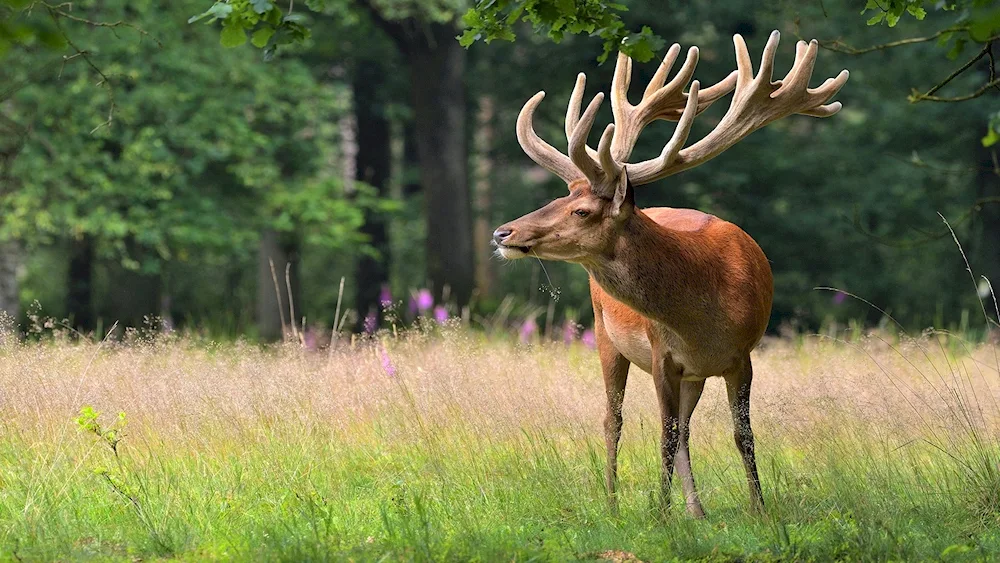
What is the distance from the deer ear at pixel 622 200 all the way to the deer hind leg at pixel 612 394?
108 cm

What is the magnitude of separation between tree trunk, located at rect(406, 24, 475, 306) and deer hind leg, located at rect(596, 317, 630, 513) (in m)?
11.3

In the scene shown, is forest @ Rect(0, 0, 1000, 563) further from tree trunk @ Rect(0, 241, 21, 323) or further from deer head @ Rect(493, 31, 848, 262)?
tree trunk @ Rect(0, 241, 21, 323)

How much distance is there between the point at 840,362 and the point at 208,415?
14.2 feet

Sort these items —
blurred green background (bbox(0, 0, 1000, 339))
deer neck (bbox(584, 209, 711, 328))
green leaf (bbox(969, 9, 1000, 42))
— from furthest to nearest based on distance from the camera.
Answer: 1. blurred green background (bbox(0, 0, 1000, 339))
2. deer neck (bbox(584, 209, 711, 328))
3. green leaf (bbox(969, 9, 1000, 42))

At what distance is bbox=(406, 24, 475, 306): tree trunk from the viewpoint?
60.5 ft

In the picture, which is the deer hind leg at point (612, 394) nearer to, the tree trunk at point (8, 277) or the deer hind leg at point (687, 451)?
the deer hind leg at point (687, 451)

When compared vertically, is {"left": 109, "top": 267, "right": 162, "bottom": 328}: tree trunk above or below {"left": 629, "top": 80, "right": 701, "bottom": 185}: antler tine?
below

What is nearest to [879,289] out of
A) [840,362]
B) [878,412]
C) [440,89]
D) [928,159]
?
[928,159]

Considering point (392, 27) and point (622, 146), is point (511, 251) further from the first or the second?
point (392, 27)

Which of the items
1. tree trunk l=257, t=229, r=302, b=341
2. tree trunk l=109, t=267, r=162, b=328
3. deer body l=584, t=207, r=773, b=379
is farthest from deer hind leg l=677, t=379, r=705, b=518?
tree trunk l=257, t=229, r=302, b=341

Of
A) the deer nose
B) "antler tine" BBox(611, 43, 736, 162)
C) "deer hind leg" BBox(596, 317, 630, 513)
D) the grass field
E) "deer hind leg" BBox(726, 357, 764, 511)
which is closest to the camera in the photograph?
the grass field

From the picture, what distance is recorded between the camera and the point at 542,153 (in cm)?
657

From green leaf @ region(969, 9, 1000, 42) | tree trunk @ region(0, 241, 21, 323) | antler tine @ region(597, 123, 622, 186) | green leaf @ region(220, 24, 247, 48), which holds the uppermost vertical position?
green leaf @ region(220, 24, 247, 48)

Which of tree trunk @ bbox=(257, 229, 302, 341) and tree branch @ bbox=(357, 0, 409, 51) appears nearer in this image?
tree branch @ bbox=(357, 0, 409, 51)
